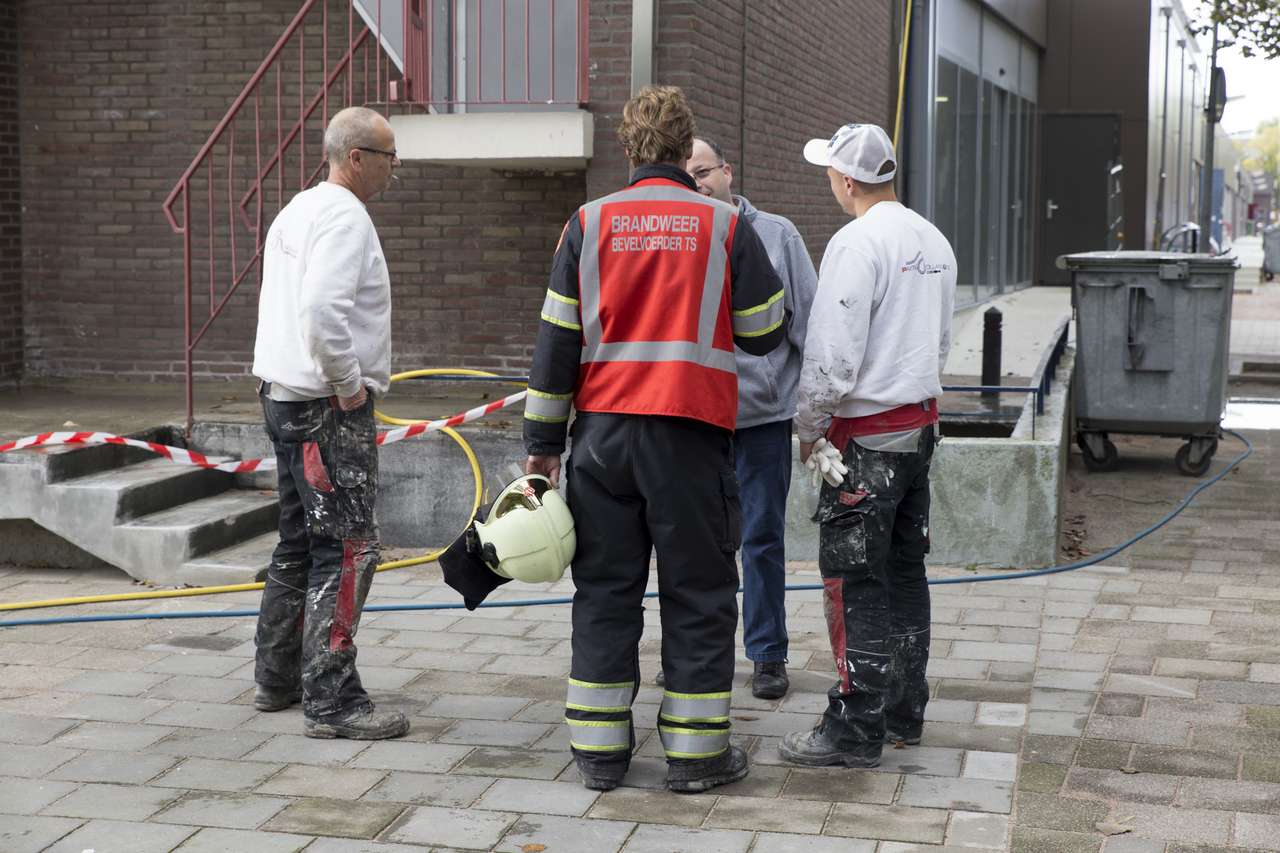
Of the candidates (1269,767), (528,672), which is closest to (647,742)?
(528,672)

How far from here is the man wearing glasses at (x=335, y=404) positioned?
16.5 feet

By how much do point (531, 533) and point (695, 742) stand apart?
762 millimetres

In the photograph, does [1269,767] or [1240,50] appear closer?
[1269,767]

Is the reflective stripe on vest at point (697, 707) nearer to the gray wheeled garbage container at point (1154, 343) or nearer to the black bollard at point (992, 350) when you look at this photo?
the black bollard at point (992, 350)

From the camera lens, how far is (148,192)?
10.4 meters

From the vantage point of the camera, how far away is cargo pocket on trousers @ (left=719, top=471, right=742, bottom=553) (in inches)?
184

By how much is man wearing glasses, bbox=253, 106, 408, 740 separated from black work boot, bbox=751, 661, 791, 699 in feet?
4.07

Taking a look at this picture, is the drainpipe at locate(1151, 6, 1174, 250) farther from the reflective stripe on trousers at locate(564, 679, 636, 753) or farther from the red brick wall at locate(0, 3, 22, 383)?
the reflective stripe on trousers at locate(564, 679, 636, 753)

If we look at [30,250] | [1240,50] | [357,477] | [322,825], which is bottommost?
[322,825]

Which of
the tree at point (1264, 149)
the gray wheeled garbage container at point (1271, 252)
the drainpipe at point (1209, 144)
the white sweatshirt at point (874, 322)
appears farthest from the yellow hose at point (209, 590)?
the tree at point (1264, 149)

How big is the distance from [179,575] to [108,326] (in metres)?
3.73

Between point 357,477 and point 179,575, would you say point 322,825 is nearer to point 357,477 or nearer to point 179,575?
point 357,477

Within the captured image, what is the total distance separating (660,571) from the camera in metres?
4.66

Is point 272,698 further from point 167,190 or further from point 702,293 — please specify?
point 167,190
